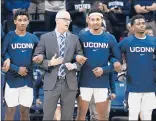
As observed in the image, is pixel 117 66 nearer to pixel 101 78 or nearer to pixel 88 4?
pixel 101 78

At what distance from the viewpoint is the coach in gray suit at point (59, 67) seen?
7.05 meters

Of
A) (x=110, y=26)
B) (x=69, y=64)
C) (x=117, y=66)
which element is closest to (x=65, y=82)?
(x=69, y=64)

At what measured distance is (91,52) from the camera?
731cm

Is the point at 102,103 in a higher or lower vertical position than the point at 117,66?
lower

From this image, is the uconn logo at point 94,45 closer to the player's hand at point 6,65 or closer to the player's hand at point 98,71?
the player's hand at point 98,71

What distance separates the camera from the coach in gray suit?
7.05 metres

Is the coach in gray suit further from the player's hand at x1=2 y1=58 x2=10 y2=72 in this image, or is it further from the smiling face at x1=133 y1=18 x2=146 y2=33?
the smiling face at x1=133 y1=18 x2=146 y2=33

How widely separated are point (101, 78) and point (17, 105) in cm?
134

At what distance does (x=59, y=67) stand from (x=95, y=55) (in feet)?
1.85

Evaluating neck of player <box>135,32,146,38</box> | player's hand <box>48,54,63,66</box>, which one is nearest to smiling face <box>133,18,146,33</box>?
neck of player <box>135,32,146,38</box>

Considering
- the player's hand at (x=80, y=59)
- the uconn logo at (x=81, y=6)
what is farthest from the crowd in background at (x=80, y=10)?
the player's hand at (x=80, y=59)

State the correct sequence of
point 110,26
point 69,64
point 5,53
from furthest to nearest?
point 110,26
point 5,53
point 69,64

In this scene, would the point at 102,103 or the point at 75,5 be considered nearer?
the point at 102,103

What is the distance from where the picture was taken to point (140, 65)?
734 centimetres
